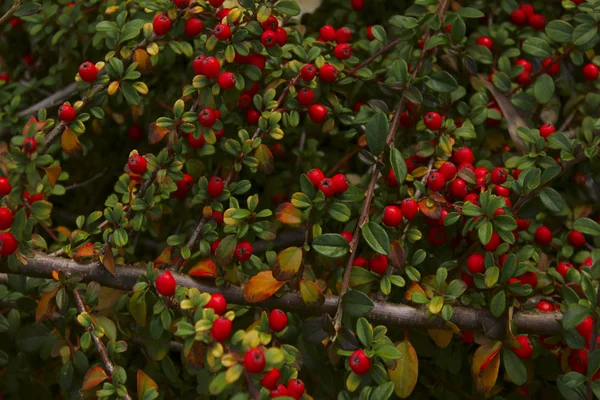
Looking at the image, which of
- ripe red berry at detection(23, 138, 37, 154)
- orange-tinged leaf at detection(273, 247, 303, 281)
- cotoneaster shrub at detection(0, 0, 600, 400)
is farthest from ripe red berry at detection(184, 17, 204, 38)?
orange-tinged leaf at detection(273, 247, 303, 281)

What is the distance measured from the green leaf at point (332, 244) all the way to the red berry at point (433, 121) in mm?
381

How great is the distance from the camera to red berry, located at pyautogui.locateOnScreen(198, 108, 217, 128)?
1.24 metres

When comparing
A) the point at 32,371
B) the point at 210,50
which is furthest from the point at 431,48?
the point at 32,371

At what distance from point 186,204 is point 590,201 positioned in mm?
963

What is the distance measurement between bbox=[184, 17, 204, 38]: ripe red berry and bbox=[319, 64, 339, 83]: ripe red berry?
28 cm

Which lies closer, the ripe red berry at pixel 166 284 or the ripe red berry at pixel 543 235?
the ripe red berry at pixel 166 284

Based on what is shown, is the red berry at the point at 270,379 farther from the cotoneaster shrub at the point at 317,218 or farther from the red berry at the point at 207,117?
the red berry at the point at 207,117

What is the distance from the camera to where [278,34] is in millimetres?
1333

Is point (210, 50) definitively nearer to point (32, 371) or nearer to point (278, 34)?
point (278, 34)

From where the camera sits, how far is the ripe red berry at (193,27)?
134cm

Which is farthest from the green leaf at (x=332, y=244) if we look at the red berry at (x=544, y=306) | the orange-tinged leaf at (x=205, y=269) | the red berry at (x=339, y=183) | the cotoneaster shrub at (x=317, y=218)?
the red berry at (x=544, y=306)

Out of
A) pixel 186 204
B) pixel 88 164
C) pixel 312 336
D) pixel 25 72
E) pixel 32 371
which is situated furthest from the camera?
pixel 25 72

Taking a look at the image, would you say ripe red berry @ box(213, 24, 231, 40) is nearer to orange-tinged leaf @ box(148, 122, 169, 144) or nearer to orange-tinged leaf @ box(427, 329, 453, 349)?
orange-tinged leaf @ box(148, 122, 169, 144)

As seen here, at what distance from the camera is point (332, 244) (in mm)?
1132
